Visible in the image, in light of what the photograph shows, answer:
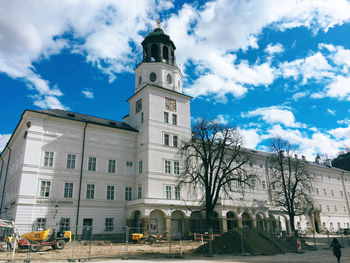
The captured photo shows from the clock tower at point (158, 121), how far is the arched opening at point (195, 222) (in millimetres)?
3126

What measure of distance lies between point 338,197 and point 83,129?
200ft

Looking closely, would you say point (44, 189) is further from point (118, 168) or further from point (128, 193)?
point (128, 193)

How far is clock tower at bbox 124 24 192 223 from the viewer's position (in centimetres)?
3691

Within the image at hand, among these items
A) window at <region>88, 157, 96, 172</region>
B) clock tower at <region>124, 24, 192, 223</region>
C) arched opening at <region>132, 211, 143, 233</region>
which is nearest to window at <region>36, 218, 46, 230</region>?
window at <region>88, 157, 96, 172</region>

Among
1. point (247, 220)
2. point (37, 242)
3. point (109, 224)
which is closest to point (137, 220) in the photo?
point (109, 224)

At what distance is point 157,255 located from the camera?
20.8 m

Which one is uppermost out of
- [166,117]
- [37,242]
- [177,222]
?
[166,117]

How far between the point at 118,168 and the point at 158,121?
8.57 m

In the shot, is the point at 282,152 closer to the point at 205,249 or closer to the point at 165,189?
the point at 165,189

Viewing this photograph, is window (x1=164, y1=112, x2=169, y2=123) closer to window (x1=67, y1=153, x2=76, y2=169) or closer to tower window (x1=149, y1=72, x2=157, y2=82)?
tower window (x1=149, y1=72, x2=157, y2=82)

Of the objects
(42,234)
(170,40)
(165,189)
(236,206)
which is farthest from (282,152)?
(42,234)

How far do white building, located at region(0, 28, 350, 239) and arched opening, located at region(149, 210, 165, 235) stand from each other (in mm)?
119

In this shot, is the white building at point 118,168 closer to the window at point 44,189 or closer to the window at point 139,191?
the window at point 44,189

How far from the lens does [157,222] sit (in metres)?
35.7
